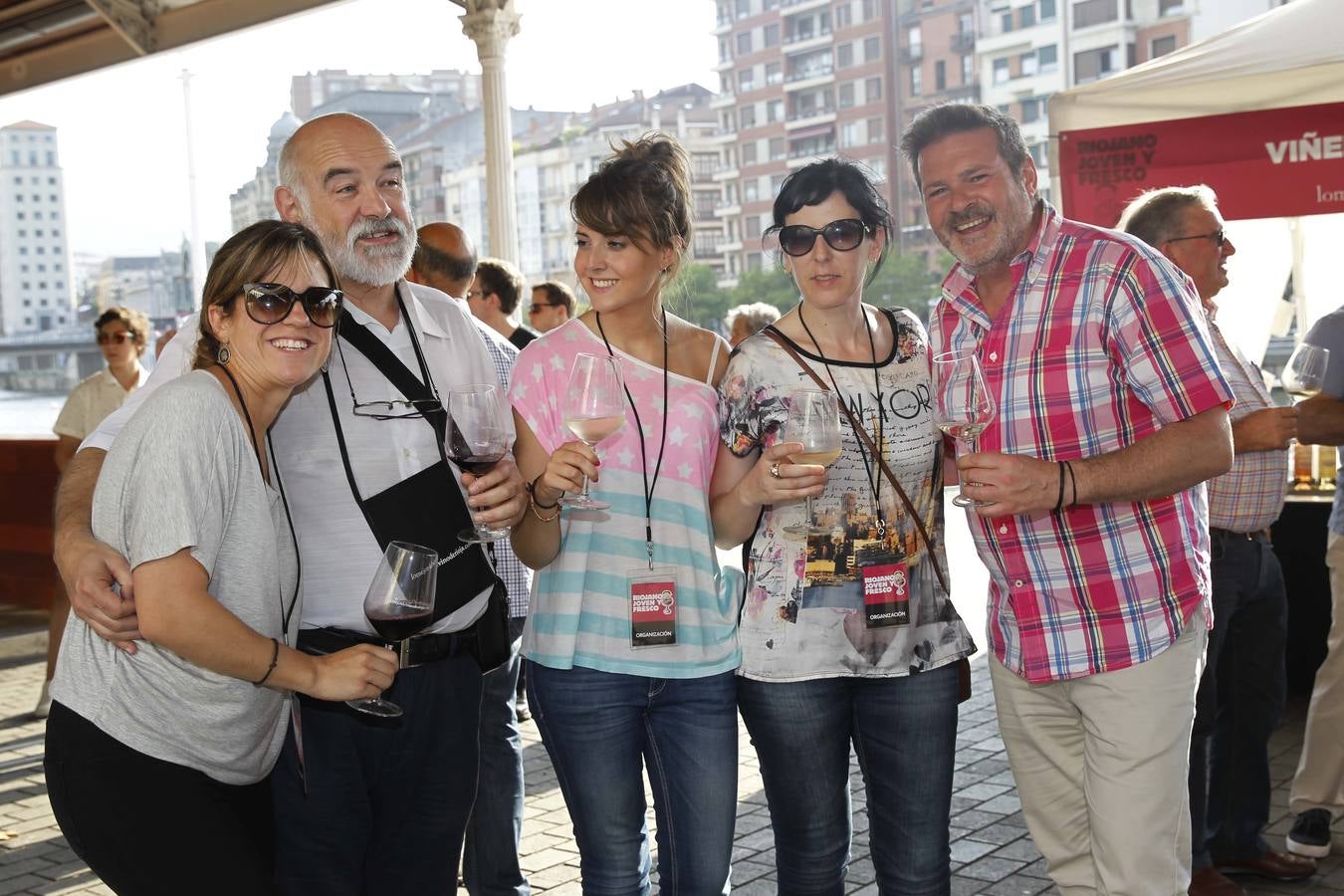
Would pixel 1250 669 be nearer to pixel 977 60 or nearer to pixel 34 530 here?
pixel 34 530

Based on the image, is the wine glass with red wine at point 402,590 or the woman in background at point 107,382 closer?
the wine glass with red wine at point 402,590

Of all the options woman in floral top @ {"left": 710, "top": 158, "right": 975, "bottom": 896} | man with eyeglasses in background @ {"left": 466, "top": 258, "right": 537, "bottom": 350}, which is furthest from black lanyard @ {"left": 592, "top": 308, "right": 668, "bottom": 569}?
man with eyeglasses in background @ {"left": 466, "top": 258, "right": 537, "bottom": 350}

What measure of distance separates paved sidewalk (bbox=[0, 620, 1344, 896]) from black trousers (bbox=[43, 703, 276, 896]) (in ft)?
6.92

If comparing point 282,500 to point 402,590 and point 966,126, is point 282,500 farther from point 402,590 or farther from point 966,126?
point 966,126

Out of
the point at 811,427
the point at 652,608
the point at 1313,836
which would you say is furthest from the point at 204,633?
the point at 1313,836

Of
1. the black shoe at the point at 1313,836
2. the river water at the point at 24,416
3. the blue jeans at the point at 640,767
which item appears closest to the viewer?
the blue jeans at the point at 640,767

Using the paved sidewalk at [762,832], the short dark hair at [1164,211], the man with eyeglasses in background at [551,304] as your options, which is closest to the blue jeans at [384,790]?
the paved sidewalk at [762,832]

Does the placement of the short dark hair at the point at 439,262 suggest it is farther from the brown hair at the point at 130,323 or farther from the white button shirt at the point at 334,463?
the brown hair at the point at 130,323

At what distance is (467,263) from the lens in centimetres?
451

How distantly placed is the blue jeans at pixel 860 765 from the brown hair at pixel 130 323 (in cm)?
522

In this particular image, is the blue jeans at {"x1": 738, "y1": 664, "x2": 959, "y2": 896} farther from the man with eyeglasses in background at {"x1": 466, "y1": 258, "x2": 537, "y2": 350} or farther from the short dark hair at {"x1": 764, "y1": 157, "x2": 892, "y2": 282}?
the man with eyeglasses in background at {"x1": 466, "y1": 258, "x2": 537, "y2": 350}

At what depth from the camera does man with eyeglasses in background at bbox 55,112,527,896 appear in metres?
2.31

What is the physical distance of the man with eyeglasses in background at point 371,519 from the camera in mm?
2311

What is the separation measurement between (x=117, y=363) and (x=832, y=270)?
5.26m
